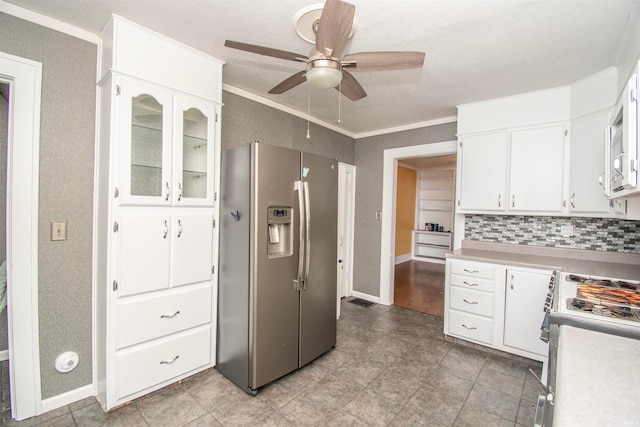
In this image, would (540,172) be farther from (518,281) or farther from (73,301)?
(73,301)

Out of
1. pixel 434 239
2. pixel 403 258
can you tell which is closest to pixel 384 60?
pixel 403 258

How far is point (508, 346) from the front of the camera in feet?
8.65

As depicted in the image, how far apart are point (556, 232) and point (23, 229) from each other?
4422mm

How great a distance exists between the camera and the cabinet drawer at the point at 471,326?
2744 millimetres

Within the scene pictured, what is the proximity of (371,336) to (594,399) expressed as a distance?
2551 millimetres

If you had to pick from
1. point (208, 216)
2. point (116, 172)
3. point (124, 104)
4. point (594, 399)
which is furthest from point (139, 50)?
point (594, 399)

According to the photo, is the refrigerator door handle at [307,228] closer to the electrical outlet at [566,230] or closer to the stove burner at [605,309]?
the stove burner at [605,309]

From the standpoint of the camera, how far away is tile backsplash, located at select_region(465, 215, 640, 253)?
2529 mm

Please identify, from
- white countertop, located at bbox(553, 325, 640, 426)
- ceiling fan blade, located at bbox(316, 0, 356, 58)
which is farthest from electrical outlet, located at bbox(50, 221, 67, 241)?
white countertop, located at bbox(553, 325, 640, 426)

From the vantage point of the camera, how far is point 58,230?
184 cm

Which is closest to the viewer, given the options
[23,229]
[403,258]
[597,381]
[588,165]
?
[597,381]

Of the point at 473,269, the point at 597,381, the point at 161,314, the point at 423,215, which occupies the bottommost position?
the point at 161,314

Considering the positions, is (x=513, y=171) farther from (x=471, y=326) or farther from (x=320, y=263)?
(x=320, y=263)

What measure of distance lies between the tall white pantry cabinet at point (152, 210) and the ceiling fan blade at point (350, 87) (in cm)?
109
